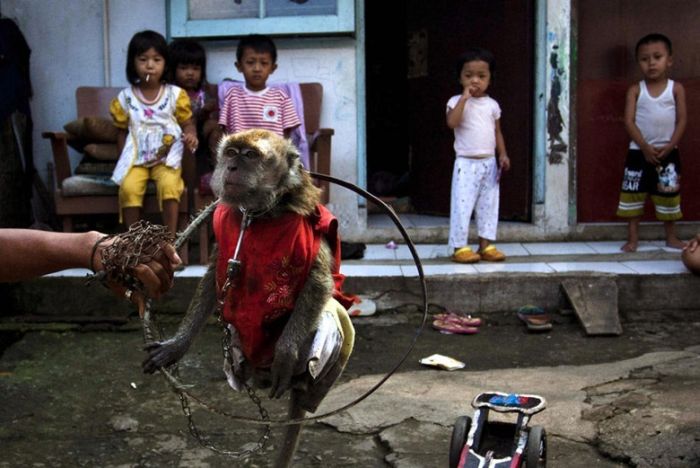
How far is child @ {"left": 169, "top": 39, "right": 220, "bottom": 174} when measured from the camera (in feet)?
22.7

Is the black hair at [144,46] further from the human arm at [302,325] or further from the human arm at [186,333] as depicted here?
the human arm at [302,325]

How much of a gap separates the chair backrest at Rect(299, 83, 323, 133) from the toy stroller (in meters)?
4.06

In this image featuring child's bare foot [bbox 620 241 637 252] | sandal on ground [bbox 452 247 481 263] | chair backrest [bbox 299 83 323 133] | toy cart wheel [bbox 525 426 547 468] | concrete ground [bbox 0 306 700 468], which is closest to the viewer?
toy cart wheel [bbox 525 426 547 468]

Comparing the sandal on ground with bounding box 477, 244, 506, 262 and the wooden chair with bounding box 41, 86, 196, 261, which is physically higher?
the wooden chair with bounding box 41, 86, 196, 261

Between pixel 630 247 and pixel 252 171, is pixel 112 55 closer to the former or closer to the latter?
pixel 630 247

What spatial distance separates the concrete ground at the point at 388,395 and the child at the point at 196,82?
5.21ft

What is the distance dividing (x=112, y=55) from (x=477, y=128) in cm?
301

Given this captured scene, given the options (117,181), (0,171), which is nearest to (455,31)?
(117,181)

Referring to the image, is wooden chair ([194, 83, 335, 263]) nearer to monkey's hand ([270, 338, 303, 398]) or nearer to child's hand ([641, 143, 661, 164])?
child's hand ([641, 143, 661, 164])

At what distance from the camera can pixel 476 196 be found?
689 centimetres

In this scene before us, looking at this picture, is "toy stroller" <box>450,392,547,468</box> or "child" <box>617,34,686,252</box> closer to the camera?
"toy stroller" <box>450,392,547,468</box>

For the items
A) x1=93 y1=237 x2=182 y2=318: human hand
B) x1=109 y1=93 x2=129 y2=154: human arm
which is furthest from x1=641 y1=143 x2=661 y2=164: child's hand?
x1=93 y1=237 x2=182 y2=318: human hand

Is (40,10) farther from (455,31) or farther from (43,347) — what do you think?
(455,31)

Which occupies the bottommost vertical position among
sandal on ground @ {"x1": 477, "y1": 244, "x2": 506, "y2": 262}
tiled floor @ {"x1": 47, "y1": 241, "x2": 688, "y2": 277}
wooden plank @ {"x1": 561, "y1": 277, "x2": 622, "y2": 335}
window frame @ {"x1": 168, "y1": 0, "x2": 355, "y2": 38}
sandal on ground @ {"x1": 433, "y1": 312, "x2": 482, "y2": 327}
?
sandal on ground @ {"x1": 433, "y1": 312, "x2": 482, "y2": 327}
